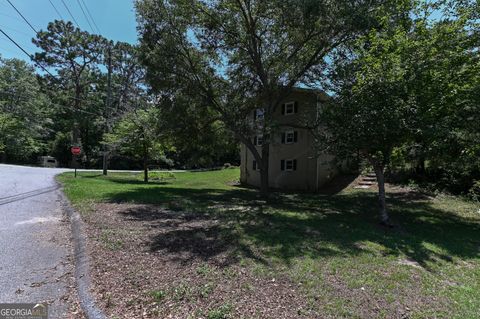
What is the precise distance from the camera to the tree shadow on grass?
5773mm

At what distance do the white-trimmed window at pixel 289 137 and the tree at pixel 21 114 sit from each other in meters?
30.2

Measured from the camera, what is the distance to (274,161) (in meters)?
20.3

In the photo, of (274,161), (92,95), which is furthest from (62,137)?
(274,161)

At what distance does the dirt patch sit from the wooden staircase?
38.4 ft

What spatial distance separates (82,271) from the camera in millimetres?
4664

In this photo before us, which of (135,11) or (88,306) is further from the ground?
(135,11)

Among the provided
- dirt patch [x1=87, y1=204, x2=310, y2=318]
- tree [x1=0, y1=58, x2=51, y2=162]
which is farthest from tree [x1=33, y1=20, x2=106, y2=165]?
dirt patch [x1=87, y1=204, x2=310, y2=318]

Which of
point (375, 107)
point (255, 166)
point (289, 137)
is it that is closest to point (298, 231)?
point (375, 107)

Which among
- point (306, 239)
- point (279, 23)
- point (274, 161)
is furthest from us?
point (274, 161)

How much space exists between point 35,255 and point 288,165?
51.0 ft

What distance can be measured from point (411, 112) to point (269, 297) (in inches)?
237

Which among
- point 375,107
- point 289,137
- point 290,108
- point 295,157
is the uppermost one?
point 290,108

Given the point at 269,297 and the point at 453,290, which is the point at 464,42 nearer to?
the point at 453,290

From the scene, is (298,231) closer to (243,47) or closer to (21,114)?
(243,47)
